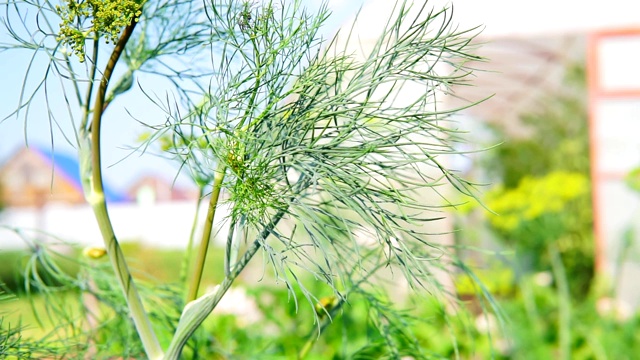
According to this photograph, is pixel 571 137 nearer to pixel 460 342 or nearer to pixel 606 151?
pixel 606 151

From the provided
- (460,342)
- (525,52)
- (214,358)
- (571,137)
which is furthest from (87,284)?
(571,137)

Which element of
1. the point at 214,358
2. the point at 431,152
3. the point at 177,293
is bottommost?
the point at 214,358

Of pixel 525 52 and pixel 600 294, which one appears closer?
pixel 600 294

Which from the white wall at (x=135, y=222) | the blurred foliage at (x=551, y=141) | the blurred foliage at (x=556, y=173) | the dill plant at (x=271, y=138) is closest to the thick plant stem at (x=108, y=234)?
the dill plant at (x=271, y=138)

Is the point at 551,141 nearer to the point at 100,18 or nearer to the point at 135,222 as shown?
the point at 135,222

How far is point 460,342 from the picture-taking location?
170 centimetres

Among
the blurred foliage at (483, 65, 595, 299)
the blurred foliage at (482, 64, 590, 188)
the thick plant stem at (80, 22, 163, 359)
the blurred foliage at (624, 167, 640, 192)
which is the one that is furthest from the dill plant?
the blurred foliage at (482, 64, 590, 188)

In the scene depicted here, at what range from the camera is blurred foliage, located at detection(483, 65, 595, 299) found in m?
2.87

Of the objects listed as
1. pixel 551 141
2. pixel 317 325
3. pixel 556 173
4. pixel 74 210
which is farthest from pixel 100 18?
pixel 74 210

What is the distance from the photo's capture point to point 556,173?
14.2ft

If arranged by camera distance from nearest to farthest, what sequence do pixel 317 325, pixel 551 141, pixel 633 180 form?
pixel 317 325
pixel 633 180
pixel 551 141

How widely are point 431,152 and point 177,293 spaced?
0.35 meters

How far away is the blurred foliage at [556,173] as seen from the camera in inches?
113

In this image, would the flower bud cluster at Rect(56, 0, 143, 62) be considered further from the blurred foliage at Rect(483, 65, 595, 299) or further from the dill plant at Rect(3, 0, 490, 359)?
the blurred foliage at Rect(483, 65, 595, 299)
